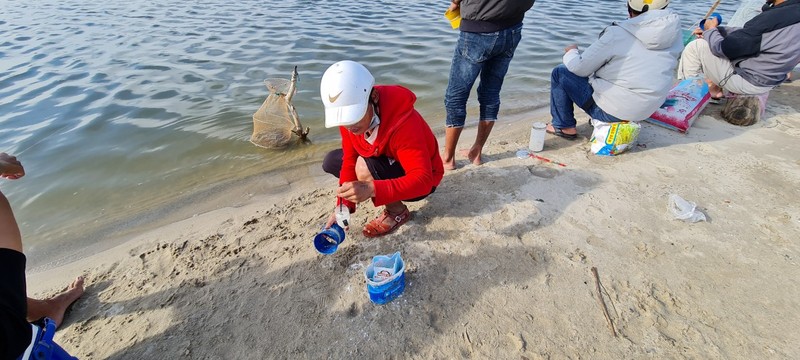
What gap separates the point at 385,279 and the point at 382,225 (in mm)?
723

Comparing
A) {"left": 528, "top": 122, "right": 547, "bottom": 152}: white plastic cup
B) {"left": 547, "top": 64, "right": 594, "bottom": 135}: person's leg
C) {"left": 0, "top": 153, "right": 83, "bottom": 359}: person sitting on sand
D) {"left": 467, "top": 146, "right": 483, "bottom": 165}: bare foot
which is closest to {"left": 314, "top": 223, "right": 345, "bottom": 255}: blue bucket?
{"left": 0, "top": 153, "right": 83, "bottom": 359}: person sitting on sand

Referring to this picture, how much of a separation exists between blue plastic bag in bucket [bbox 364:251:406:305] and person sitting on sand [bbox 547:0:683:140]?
2851 millimetres

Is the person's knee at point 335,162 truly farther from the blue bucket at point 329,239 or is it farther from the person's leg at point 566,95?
the person's leg at point 566,95

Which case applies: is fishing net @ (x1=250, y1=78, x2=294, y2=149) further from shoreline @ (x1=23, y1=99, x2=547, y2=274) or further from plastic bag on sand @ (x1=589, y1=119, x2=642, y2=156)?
plastic bag on sand @ (x1=589, y1=119, x2=642, y2=156)

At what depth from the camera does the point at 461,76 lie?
340 cm

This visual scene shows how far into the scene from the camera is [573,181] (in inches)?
137

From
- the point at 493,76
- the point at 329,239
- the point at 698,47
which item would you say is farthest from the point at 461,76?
the point at 698,47

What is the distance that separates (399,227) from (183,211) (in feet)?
7.43

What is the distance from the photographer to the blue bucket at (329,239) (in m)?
2.49

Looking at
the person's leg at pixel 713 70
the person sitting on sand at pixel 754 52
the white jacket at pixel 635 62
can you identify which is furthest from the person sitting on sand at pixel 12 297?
the person's leg at pixel 713 70

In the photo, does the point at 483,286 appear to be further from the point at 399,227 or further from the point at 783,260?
the point at 783,260

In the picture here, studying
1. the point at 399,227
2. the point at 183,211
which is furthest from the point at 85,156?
the point at 399,227

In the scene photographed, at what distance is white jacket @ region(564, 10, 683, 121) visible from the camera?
3479 mm

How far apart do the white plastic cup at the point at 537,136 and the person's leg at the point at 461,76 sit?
0.93 metres
